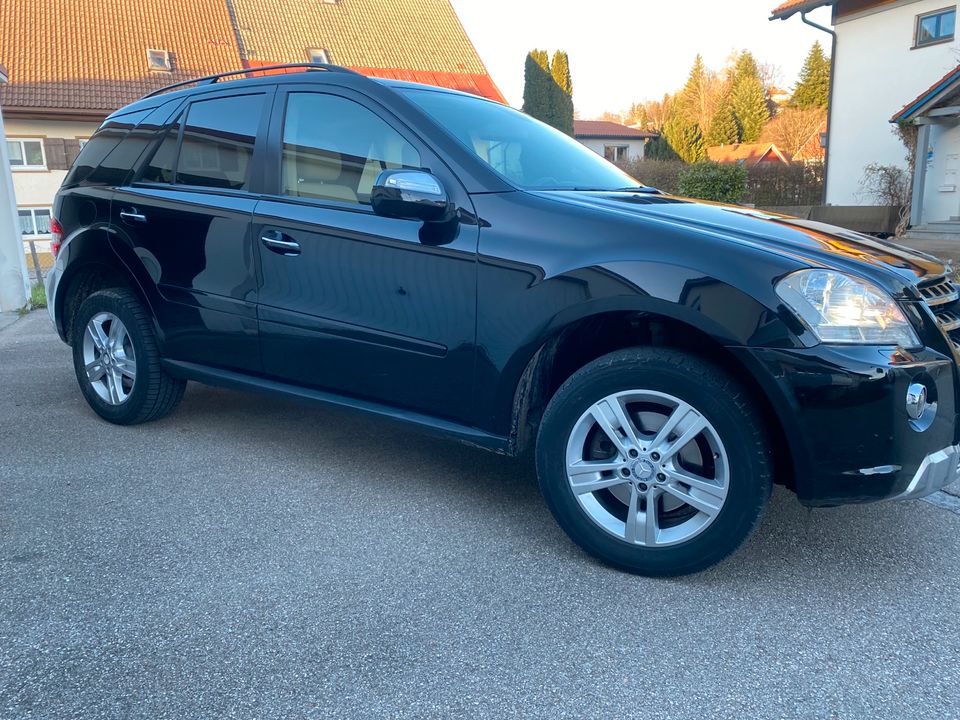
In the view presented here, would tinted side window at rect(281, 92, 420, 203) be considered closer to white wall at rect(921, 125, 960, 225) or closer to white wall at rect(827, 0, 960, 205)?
white wall at rect(921, 125, 960, 225)

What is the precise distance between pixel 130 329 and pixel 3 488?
0.98 meters

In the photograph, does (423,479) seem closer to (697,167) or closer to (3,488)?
(3,488)

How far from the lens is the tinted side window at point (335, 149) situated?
3346 mm

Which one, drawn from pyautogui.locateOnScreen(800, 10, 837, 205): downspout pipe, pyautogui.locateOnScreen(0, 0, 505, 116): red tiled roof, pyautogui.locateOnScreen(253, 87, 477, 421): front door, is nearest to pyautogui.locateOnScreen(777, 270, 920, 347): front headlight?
pyautogui.locateOnScreen(253, 87, 477, 421): front door

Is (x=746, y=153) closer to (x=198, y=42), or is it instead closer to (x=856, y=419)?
(x=198, y=42)

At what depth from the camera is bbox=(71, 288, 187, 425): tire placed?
4191mm

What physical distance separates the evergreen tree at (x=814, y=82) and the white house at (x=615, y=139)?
14.3 metres

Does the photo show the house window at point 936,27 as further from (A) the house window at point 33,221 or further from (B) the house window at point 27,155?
(B) the house window at point 27,155

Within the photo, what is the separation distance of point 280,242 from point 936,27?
20982 millimetres

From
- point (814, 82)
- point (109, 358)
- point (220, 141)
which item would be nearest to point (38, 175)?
point (109, 358)

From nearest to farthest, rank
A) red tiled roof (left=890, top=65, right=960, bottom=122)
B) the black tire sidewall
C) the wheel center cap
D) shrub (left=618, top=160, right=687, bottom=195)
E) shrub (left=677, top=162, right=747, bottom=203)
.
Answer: the wheel center cap → the black tire sidewall → shrub (left=677, top=162, right=747, bottom=203) → red tiled roof (left=890, top=65, right=960, bottom=122) → shrub (left=618, top=160, right=687, bottom=195)

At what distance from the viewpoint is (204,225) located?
3.79 m

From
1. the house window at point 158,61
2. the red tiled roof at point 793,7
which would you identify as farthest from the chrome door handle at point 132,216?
the house window at point 158,61

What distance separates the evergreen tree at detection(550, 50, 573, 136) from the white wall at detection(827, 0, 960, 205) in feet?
73.0
